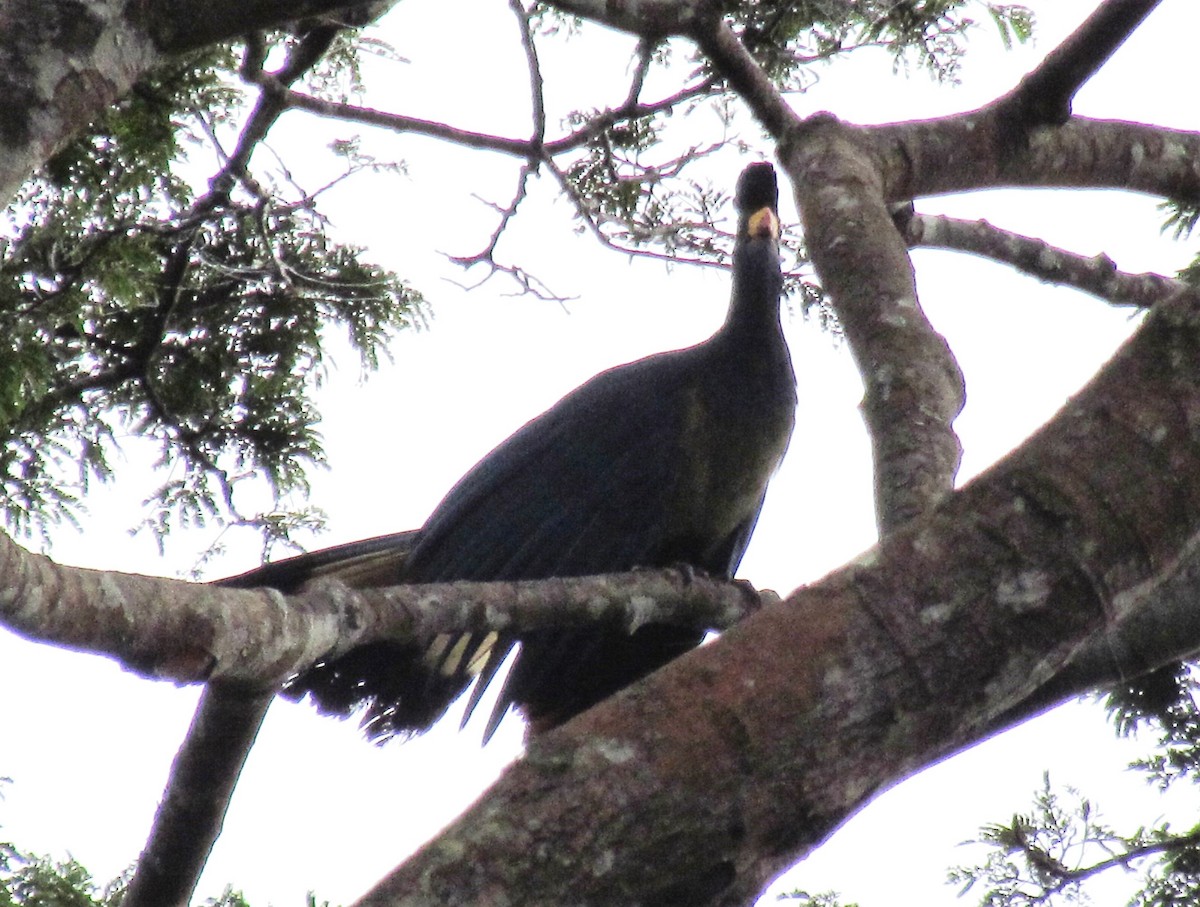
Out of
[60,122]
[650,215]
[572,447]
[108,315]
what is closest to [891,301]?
[572,447]

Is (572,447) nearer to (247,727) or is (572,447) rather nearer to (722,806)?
(247,727)

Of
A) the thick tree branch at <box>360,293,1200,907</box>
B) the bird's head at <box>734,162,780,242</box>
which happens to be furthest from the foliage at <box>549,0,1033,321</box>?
the thick tree branch at <box>360,293,1200,907</box>

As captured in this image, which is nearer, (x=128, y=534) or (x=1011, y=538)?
(x=1011, y=538)

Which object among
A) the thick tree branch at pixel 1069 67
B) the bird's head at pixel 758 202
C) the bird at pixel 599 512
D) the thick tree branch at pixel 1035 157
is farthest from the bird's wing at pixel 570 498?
the thick tree branch at pixel 1069 67

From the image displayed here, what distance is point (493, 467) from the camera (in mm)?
3631

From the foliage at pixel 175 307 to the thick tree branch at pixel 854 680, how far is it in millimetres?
2218

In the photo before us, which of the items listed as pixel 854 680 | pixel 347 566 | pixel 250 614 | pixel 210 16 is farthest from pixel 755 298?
pixel 854 680

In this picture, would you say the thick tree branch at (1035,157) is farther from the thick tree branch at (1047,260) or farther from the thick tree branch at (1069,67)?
the thick tree branch at (1047,260)

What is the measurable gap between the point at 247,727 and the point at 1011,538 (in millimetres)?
1304

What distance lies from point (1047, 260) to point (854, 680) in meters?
2.75

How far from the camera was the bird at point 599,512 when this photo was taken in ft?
10.3

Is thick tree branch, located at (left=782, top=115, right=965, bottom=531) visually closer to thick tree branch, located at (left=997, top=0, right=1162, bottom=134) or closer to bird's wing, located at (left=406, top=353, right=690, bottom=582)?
thick tree branch, located at (left=997, top=0, right=1162, bottom=134)

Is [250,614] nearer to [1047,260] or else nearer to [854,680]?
[854,680]

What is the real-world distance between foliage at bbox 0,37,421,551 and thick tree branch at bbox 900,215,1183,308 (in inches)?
58.9
